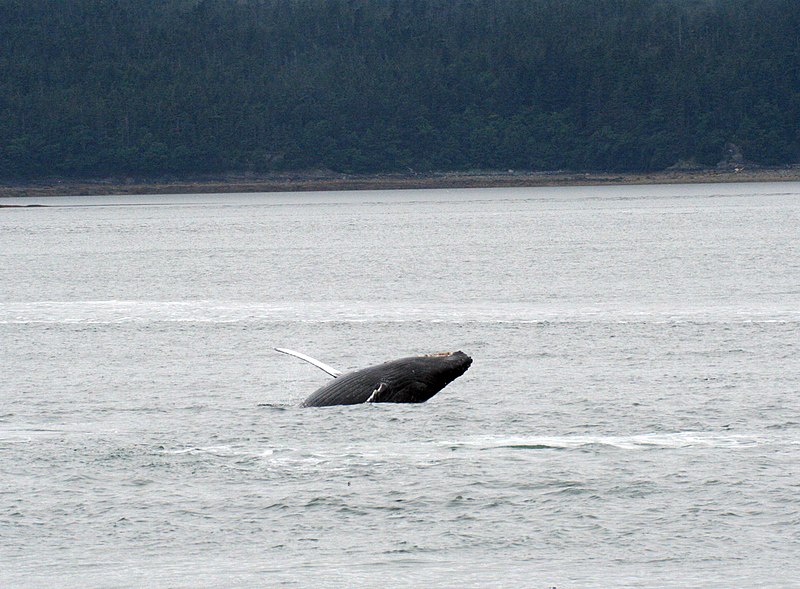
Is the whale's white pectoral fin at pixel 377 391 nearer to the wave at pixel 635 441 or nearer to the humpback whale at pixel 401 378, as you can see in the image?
the humpback whale at pixel 401 378

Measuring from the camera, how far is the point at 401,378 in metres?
24.8

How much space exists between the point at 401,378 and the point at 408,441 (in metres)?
1.29

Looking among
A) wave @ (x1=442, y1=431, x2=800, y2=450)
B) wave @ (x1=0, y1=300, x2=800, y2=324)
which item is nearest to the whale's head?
wave @ (x1=442, y1=431, x2=800, y2=450)

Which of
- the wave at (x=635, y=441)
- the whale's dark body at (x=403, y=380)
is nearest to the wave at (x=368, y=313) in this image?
the wave at (x=635, y=441)

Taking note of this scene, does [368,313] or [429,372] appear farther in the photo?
[368,313]

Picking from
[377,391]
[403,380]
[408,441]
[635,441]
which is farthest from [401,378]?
[635,441]

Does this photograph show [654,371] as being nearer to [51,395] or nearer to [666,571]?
[51,395]

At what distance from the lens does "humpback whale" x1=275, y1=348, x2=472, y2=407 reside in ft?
77.3

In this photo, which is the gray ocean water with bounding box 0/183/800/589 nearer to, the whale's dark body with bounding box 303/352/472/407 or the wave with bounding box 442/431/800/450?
the wave with bounding box 442/431/800/450

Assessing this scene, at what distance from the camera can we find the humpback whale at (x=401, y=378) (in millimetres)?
23547

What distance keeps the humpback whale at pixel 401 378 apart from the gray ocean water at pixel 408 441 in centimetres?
76

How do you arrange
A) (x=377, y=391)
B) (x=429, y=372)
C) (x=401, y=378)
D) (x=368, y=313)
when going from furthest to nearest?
(x=368, y=313)
(x=377, y=391)
(x=401, y=378)
(x=429, y=372)

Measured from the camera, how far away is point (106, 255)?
9388 centimetres

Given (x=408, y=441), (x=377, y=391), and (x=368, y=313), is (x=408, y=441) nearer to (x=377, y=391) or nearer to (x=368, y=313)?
(x=377, y=391)
